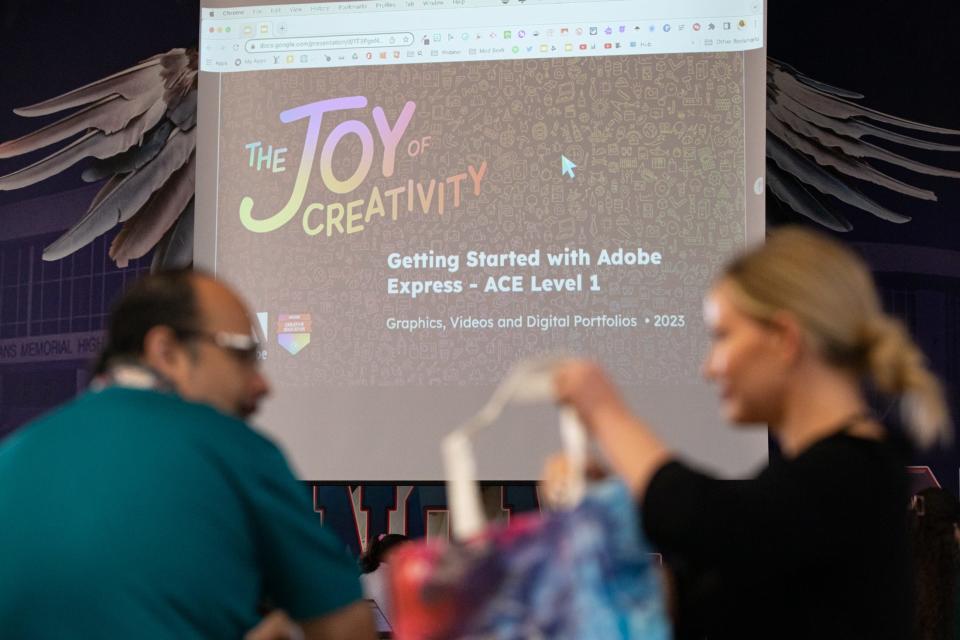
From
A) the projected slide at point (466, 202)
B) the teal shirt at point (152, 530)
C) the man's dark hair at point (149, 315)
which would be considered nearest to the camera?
the teal shirt at point (152, 530)

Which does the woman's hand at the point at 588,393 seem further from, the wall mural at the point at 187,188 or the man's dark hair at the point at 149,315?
the wall mural at the point at 187,188

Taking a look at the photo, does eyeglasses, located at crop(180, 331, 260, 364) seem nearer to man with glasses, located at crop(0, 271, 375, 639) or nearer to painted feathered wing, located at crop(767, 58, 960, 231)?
man with glasses, located at crop(0, 271, 375, 639)

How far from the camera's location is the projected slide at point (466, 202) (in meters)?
3.56

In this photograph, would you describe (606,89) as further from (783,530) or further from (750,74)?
(783,530)

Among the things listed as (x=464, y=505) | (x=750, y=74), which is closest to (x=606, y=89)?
(x=750, y=74)

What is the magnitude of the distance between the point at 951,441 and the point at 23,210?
3.46m

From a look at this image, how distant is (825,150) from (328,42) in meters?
1.70

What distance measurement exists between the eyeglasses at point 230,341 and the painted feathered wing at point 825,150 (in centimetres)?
277

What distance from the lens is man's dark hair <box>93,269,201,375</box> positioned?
5.03ft

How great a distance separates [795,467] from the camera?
3.49 feet

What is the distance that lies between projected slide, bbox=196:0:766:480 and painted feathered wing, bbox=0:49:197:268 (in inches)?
14.1

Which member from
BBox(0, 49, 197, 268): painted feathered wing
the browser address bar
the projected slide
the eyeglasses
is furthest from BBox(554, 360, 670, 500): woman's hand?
BBox(0, 49, 197, 268): painted feathered wing

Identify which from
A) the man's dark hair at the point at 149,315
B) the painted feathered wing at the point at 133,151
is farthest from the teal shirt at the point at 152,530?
the painted feathered wing at the point at 133,151

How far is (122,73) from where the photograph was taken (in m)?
4.31
